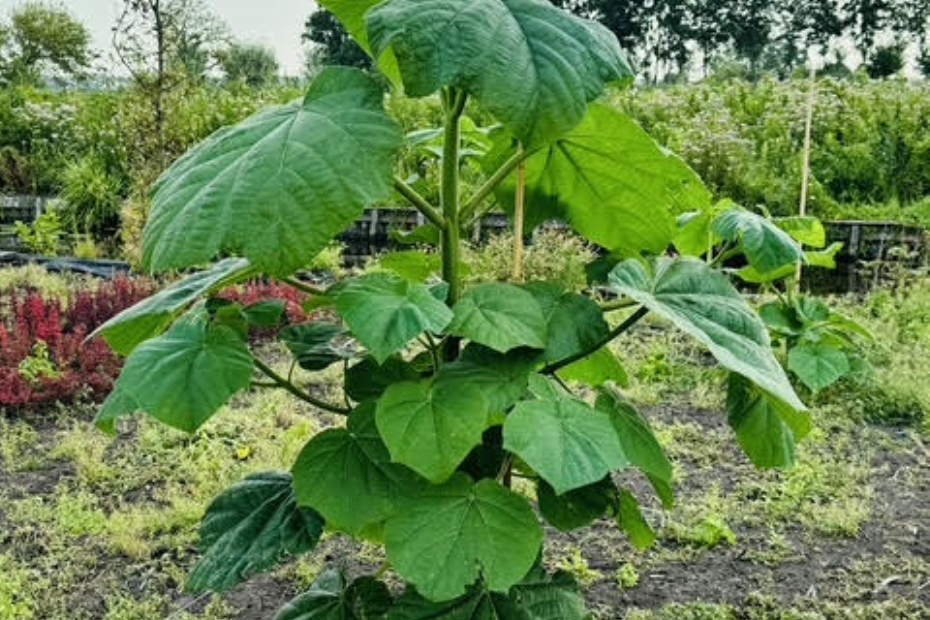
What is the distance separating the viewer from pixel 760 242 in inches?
57.2

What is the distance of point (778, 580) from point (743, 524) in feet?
1.39

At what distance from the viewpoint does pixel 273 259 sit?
1039mm

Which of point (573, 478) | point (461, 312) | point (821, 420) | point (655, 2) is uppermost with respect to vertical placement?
point (655, 2)

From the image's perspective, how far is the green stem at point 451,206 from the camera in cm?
131

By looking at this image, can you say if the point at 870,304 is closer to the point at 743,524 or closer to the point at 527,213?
the point at 743,524

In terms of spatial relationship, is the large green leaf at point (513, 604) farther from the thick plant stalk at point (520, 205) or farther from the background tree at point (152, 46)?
the background tree at point (152, 46)

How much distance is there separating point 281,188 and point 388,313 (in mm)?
185

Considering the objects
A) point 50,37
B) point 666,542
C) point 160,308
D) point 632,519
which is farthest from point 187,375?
point 50,37

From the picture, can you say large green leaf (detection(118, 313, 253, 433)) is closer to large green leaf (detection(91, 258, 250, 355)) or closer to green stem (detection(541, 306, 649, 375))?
large green leaf (detection(91, 258, 250, 355))

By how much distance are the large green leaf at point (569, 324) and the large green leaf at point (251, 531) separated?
1.45 feet

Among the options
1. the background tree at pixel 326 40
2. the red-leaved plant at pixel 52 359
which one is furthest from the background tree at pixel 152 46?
the background tree at pixel 326 40

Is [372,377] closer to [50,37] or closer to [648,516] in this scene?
[648,516]

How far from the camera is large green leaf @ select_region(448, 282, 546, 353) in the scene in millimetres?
1188

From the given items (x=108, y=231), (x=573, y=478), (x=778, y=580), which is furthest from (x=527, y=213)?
(x=108, y=231)
